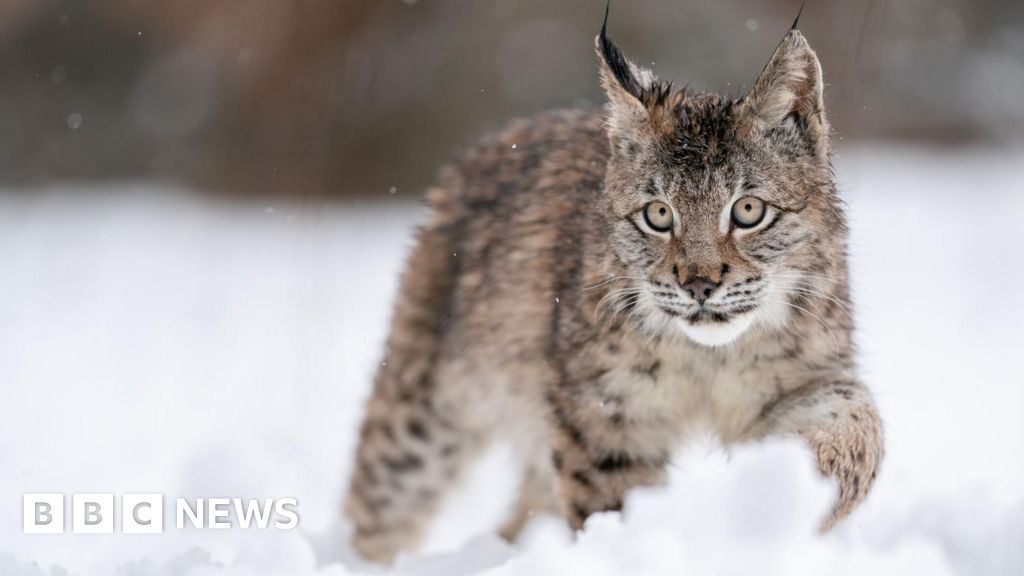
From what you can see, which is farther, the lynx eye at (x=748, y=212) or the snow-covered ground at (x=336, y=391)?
the lynx eye at (x=748, y=212)

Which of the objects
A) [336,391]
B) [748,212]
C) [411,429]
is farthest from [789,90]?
[336,391]

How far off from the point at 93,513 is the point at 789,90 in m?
3.10

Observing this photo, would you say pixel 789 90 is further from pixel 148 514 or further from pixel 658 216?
pixel 148 514

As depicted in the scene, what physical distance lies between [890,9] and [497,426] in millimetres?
7286

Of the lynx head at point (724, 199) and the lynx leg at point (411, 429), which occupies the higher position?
the lynx head at point (724, 199)

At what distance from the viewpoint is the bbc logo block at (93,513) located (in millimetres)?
4938

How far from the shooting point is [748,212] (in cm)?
388

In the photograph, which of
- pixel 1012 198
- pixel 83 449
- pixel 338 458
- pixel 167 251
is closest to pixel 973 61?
pixel 1012 198

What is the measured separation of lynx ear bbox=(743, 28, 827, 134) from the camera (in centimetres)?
391

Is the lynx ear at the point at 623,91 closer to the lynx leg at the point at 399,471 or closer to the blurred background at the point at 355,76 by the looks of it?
the lynx leg at the point at 399,471

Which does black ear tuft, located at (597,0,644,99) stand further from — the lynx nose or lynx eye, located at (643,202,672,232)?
the lynx nose

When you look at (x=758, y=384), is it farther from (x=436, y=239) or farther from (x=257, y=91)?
(x=257, y=91)

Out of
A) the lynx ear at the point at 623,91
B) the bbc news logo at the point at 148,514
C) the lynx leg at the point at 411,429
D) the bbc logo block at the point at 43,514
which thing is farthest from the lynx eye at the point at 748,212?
the bbc logo block at the point at 43,514

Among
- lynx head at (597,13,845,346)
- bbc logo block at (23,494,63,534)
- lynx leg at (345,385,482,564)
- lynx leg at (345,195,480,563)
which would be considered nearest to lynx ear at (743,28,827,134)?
lynx head at (597,13,845,346)
